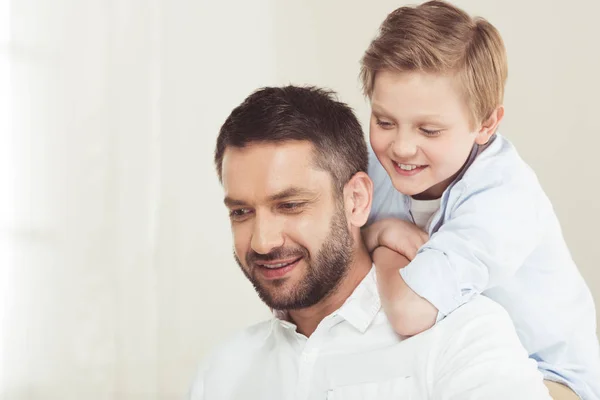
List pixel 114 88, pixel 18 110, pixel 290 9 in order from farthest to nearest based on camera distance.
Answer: pixel 290 9, pixel 114 88, pixel 18 110

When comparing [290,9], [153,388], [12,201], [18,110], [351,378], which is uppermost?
[290,9]

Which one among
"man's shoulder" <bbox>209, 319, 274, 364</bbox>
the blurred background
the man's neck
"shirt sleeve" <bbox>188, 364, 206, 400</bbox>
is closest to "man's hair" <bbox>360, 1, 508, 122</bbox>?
the man's neck

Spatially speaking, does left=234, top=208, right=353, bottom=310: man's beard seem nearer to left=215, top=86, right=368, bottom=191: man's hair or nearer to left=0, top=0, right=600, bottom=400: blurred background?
left=215, top=86, right=368, bottom=191: man's hair

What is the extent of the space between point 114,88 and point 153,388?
1137 mm

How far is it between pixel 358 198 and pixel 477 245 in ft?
0.83

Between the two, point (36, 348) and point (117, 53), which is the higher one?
point (117, 53)

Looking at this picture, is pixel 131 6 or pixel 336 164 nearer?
pixel 336 164

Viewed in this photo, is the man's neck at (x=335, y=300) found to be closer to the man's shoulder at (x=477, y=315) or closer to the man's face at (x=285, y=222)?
the man's face at (x=285, y=222)

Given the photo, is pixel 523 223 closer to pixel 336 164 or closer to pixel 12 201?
pixel 336 164

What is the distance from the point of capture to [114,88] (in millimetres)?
3514

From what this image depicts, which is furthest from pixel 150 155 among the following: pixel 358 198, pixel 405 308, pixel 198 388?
pixel 405 308

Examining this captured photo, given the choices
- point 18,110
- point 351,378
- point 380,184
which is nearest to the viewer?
point 351,378

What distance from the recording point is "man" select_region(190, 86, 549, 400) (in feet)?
5.63

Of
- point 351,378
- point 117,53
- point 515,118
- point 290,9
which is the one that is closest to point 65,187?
point 117,53
